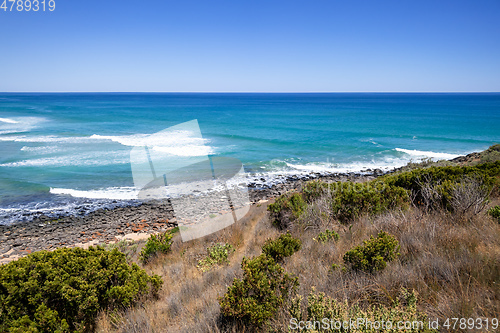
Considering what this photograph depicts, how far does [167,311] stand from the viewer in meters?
3.69

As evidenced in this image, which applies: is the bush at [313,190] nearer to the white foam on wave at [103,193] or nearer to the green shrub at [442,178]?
the green shrub at [442,178]

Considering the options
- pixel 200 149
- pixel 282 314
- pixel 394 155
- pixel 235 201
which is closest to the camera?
pixel 282 314

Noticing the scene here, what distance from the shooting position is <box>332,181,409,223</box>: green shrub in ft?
21.6

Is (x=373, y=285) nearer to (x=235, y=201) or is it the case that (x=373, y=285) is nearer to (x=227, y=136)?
(x=235, y=201)

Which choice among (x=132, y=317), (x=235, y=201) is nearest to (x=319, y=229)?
(x=132, y=317)

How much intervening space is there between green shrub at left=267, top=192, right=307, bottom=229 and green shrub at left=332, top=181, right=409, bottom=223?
1.07 metres

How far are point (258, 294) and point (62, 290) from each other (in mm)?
2606

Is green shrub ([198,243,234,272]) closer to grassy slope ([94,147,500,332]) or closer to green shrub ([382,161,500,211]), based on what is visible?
grassy slope ([94,147,500,332])

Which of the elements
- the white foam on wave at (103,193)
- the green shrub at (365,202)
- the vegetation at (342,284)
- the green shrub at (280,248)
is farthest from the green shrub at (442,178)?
the white foam on wave at (103,193)

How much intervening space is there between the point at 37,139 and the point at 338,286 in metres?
40.4

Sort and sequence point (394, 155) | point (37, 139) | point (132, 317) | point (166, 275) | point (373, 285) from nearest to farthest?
point (373, 285), point (132, 317), point (166, 275), point (394, 155), point (37, 139)

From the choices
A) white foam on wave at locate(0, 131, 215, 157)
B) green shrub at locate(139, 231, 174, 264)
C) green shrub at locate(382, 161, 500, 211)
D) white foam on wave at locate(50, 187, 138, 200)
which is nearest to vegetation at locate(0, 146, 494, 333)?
green shrub at locate(382, 161, 500, 211)

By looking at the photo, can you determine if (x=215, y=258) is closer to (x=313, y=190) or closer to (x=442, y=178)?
(x=313, y=190)

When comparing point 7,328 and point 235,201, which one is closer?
point 7,328
